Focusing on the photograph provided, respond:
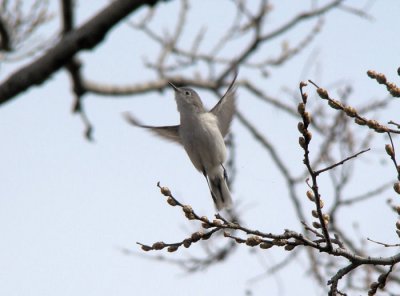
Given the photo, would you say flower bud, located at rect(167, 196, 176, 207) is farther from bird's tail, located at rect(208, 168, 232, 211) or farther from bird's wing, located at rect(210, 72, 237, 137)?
bird's wing, located at rect(210, 72, 237, 137)

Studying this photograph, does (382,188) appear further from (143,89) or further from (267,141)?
(143,89)

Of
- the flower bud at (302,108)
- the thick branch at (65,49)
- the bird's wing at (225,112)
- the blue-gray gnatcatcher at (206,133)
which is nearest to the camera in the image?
the flower bud at (302,108)

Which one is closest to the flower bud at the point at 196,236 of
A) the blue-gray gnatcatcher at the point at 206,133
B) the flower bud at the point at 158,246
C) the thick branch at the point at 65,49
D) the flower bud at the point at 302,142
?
the flower bud at the point at 158,246

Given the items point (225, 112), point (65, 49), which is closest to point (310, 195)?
point (65, 49)

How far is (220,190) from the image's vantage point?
5668mm

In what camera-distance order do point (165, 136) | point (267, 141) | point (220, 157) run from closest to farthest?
point (220, 157)
point (165, 136)
point (267, 141)

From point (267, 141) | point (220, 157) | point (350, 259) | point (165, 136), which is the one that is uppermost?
point (267, 141)

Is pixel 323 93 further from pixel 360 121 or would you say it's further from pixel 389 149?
pixel 389 149

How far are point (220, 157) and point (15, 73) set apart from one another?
2.85m

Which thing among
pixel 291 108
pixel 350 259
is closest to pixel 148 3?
pixel 350 259

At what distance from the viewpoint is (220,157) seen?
216 inches

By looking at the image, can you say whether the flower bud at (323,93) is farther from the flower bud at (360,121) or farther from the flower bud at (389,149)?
Answer: the flower bud at (389,149)

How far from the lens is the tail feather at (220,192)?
564 centimetres

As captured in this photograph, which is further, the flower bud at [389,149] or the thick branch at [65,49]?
the thick branch at [65,49]
